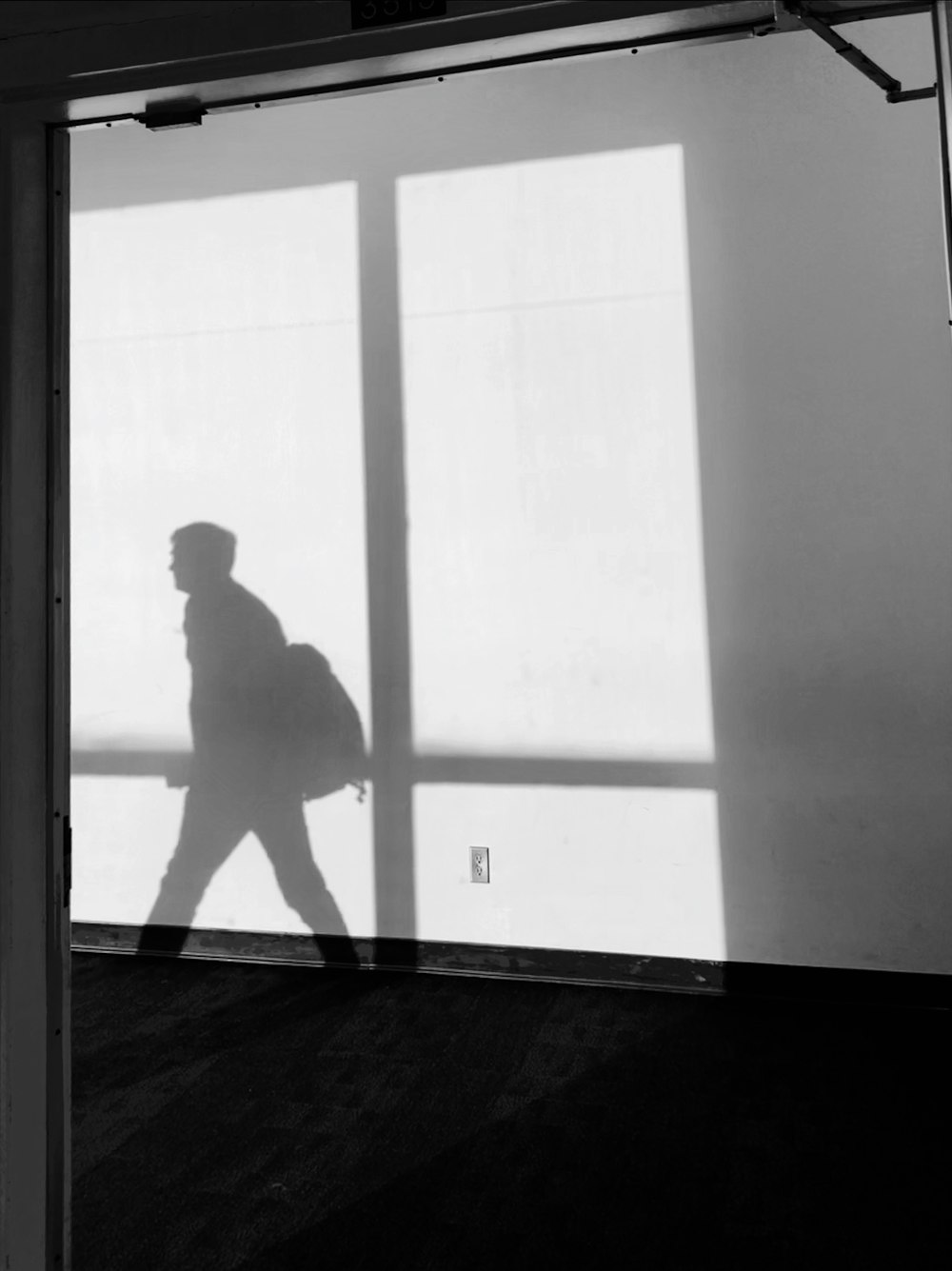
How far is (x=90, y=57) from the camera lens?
1.38m

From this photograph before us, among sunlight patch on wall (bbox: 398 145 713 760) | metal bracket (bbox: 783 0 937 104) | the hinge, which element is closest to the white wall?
sunlight patch on wall (bbox: 398 145 713 760)

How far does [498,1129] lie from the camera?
7.76 ft

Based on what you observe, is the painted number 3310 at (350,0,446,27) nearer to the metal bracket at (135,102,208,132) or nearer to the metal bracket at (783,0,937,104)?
the metal bracket at (135,102,208,132)

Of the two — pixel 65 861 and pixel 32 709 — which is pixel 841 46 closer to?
pixel 32 709

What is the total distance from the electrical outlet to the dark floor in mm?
327

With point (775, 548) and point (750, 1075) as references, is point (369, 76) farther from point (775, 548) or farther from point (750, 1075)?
point (750, 1075)

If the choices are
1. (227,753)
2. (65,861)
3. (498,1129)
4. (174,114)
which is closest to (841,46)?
(174,114)

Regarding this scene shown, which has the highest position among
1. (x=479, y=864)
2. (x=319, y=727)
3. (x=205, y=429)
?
(x=205, y=429)

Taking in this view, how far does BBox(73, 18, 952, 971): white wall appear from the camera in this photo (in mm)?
3074

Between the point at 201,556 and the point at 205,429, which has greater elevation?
the point at 205,429

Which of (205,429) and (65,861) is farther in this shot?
(205,429)

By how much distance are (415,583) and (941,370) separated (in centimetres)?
174

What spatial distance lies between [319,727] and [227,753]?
0.36m

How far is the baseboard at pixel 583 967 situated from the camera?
307cm
